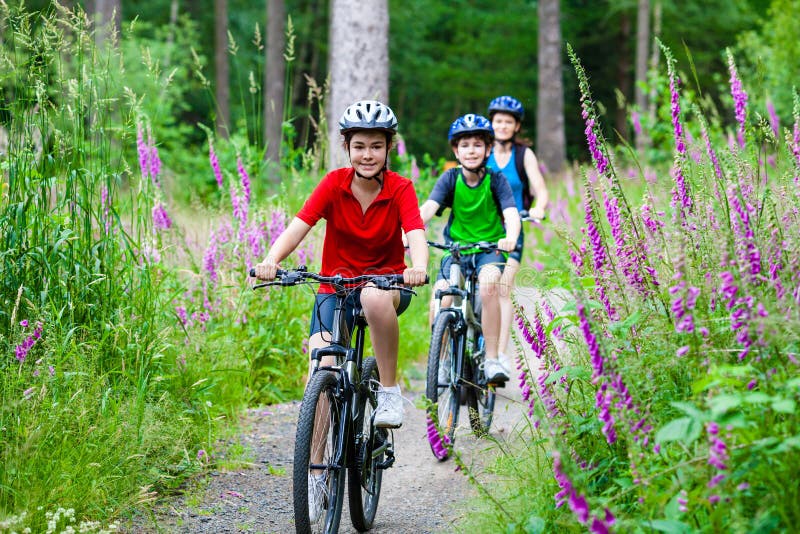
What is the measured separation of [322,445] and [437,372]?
1714 mm

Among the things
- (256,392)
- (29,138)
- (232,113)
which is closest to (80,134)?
(29,138)

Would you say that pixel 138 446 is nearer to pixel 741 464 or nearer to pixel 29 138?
pixel 29 138

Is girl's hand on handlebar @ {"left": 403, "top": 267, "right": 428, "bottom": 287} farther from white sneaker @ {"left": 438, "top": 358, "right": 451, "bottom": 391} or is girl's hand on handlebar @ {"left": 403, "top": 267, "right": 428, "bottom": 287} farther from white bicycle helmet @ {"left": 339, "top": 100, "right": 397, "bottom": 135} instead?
white sneaker @ {"left": 438, "top": 358, "right": 451, "bottom": 391}

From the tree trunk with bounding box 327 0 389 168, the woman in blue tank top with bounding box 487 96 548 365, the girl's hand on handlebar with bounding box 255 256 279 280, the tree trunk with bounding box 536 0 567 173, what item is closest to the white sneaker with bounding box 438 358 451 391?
the woman in blue tank top with bounding box 487 96 548 365

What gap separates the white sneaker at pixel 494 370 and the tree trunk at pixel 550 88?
15164 mm

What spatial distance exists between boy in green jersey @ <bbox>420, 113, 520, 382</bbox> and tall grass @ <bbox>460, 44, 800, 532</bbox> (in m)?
1.28

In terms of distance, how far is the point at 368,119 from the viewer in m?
4.47

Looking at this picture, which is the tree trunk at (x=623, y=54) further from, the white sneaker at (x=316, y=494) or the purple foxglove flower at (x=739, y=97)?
the white sneaker at (x=316, y=494)

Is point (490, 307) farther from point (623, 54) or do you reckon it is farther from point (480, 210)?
point (623, 54)

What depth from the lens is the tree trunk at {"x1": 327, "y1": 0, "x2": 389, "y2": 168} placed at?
9.48 meters

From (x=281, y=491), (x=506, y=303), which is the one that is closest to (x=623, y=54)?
(x=506, y=303)

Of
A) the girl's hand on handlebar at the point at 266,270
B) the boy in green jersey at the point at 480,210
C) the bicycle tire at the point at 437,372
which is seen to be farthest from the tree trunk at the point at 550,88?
the girl's hand on handlebar at the point at 266,270

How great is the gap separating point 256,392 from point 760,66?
13.5ft

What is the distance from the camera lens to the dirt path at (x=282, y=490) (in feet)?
14.8
